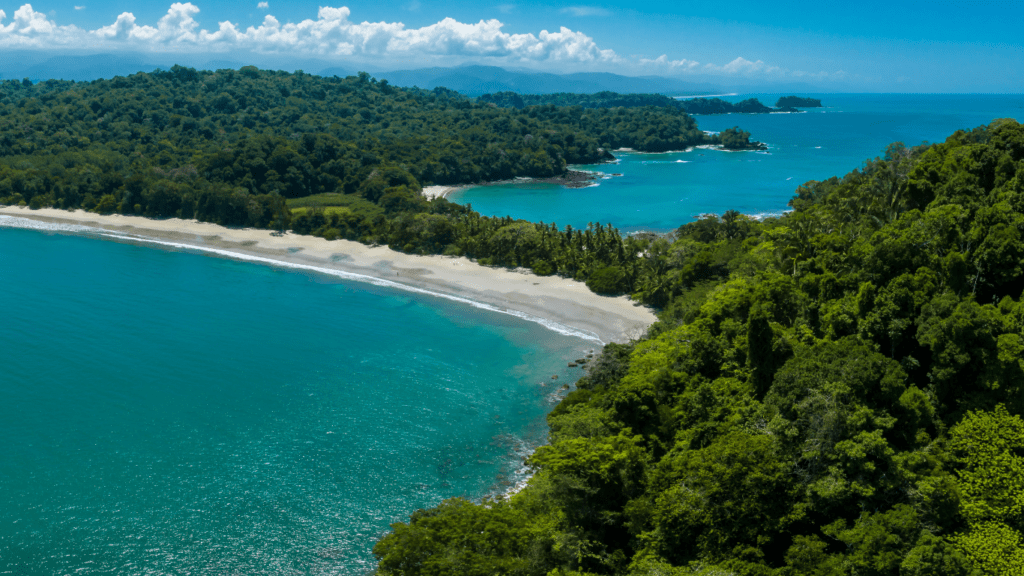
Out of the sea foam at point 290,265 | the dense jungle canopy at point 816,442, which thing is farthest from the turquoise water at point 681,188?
the dense jungle canopy at point 816,442

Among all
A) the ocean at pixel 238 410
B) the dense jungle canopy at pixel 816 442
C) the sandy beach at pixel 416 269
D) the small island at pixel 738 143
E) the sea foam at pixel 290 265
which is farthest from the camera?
the small island at pixel 738 143

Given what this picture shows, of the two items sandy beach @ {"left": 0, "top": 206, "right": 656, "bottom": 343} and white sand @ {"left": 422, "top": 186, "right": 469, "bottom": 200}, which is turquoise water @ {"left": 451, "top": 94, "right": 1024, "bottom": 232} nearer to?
white sand @ {"left": 422, "top": 186, "right": 469, "bottom": 200}

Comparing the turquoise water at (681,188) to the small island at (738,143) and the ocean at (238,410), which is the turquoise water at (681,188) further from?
the ocean at (238,410)

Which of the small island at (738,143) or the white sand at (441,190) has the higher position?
the small island at (738,143)

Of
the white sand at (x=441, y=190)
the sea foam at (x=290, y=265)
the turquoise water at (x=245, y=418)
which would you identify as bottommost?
the turquoise water at (x=245, y=418)

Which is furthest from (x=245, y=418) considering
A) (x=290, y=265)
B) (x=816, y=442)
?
(x=290, y=265)

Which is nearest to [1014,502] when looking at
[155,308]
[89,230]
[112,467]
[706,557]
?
[706,557]

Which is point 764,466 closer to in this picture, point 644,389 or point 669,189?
point 644,389
